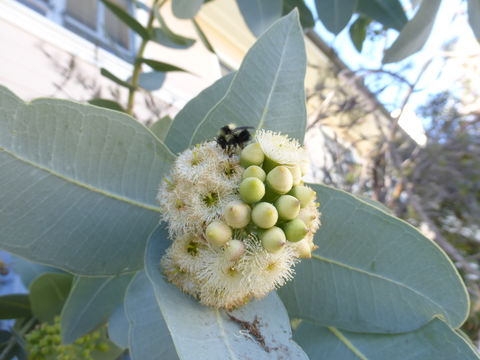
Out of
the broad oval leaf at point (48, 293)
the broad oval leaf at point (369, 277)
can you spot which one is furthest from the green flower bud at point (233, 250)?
the broad oval leaf at point (48, 293)

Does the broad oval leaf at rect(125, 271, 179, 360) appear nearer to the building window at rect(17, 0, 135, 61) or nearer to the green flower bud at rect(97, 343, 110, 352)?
the green flower bud at rect(97, 343, 110, 352)

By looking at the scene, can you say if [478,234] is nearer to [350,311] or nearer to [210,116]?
[350,311]

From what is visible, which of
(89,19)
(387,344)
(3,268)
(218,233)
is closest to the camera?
(218,233)

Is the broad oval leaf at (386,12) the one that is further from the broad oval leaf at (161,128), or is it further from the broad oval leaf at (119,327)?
the broad oval leaf at (119,327)

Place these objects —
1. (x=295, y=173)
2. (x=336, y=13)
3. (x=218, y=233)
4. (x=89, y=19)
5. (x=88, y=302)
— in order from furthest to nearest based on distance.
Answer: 1. (x=89, y=19)
2. (x=336, y=13)
3. (x=88, y=302)
4. (x=295, y=173)
5. (x=218, y=233)

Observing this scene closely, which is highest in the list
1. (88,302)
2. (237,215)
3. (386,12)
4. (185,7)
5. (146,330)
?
(386,12)

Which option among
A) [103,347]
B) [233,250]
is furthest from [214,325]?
[103,347]

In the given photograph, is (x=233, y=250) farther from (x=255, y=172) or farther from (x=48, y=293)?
(x=48, y=293)
